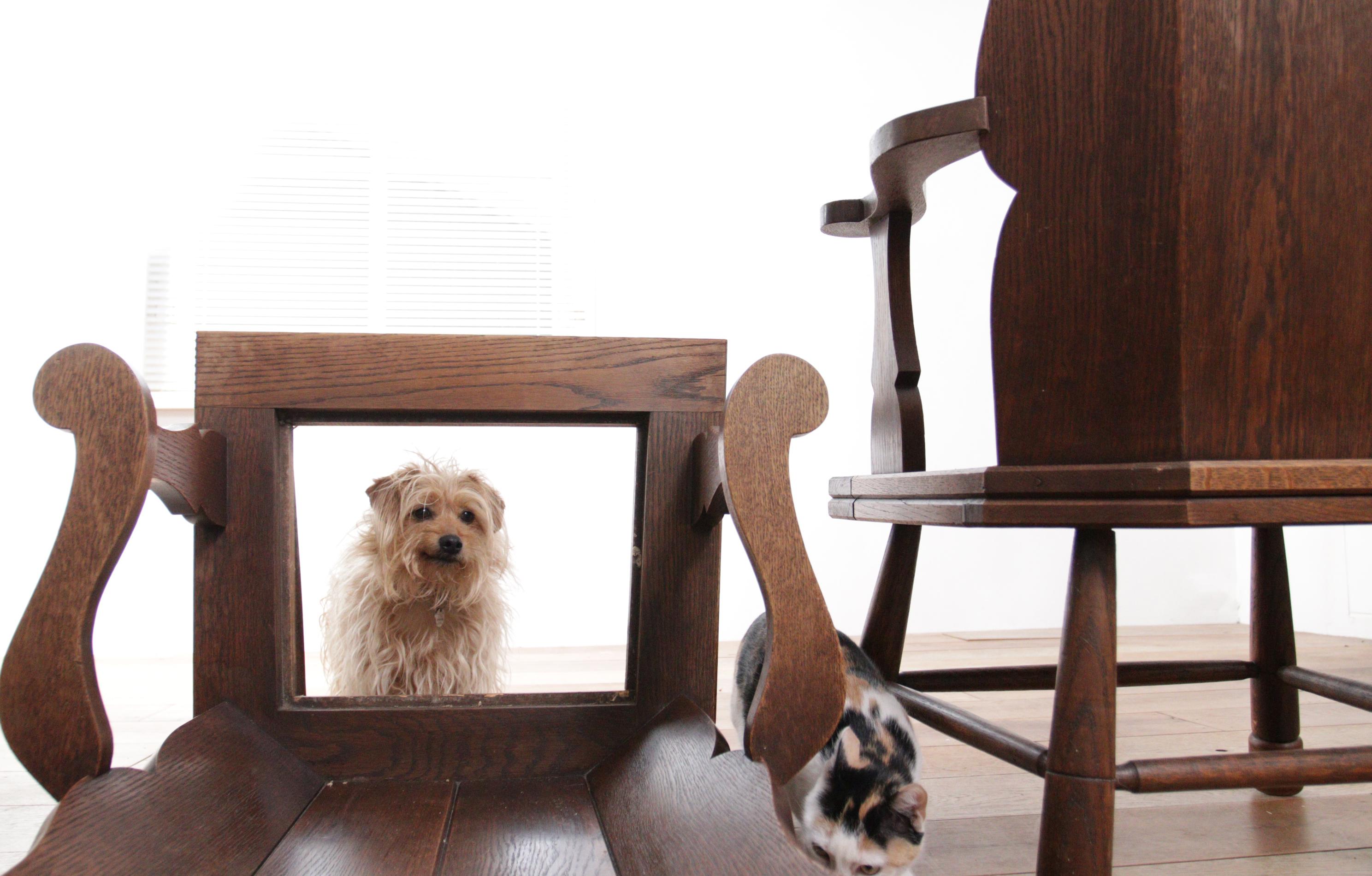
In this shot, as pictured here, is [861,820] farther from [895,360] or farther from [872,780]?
[895,360]

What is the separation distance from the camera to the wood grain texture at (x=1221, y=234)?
0.65 metres

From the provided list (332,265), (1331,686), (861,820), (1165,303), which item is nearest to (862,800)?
(861,820)

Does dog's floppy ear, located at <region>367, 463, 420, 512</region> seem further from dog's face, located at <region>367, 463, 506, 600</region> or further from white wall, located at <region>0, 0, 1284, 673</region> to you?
white wall, located at <region>0, 0, 1284, 673</region>

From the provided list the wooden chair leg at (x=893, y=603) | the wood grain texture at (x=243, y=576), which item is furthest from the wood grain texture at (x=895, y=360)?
the wood grain texture at (x=243, y=576)

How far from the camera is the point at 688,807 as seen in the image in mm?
733

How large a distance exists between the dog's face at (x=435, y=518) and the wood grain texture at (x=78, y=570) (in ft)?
1.11

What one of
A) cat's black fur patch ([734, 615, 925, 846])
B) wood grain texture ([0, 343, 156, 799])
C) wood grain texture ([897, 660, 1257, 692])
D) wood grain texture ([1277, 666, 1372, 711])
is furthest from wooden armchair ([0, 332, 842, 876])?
wood grain texture ([1277, 666, 1372, 711])

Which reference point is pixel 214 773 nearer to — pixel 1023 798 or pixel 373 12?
pixel 1023 798

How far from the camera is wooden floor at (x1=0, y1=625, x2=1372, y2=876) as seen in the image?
0.96 metres

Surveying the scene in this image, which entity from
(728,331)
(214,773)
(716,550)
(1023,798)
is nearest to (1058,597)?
(728,331)

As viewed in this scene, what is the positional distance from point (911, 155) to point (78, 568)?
745 mm

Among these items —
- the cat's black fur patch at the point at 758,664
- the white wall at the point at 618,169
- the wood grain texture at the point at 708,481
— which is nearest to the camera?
the wood grain texture at the point at 708,481

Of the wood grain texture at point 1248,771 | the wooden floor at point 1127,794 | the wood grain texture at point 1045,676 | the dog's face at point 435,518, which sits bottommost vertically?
the wooden floor at point 1127,794

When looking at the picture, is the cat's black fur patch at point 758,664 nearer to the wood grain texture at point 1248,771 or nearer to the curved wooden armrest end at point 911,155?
the wood grain texture at point 1248,771
